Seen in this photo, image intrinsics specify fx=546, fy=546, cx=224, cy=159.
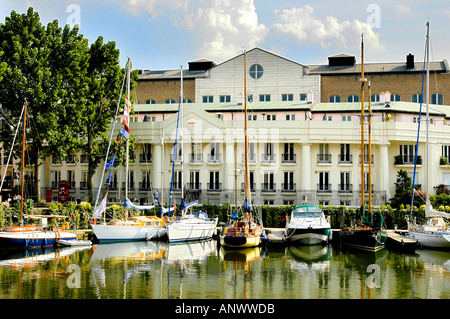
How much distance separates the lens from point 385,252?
42.2 meters

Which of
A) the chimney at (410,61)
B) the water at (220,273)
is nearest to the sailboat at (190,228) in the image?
the water at (220,273)

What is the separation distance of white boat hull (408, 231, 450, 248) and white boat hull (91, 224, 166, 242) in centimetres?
2197

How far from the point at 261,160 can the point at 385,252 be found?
70.3ft

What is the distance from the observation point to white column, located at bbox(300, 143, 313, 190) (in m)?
59.4

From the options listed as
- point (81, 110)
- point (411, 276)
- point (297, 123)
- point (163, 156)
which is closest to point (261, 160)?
point (297, 123)

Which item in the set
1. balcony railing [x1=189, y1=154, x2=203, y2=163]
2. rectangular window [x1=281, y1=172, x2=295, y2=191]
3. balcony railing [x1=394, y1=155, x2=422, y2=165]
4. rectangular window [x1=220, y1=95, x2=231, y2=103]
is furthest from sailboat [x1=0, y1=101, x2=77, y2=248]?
rectangular window [x1=220, y1=95, x2=231, y2=103]

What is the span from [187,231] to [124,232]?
5353 millimetres

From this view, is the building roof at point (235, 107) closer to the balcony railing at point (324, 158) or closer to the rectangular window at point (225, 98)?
the balcony railing at point (324, 158)

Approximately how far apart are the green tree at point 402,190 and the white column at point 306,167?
29.3ft

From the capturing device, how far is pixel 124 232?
46469 mm

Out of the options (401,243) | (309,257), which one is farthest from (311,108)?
(309,257)

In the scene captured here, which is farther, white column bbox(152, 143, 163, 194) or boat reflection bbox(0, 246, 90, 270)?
white column bbox(152, 143, 163, 194)

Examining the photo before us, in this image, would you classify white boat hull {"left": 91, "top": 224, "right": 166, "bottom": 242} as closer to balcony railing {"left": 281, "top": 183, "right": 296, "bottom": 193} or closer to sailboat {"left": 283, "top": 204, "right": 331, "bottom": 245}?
sailboat {"left": 283, "top": 204, "right": 331, "bottom": 245}

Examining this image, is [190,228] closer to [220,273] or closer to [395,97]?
[220,273]
